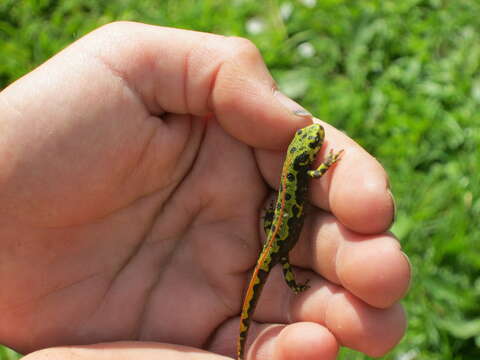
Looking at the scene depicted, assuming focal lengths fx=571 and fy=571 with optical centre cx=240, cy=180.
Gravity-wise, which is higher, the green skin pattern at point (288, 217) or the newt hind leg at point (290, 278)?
the green skin pattern at point (288, 217)

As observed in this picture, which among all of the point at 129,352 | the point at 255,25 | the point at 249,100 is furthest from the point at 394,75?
the point at 129,352

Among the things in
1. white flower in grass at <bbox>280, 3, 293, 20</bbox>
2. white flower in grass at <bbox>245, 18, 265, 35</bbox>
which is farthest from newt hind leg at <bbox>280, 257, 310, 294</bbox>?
white flower in grass at <bbox>280, 3, 293, 20</bbox>

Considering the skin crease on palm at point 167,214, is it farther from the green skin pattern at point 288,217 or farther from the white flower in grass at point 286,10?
the white flower in grass at point 286,10

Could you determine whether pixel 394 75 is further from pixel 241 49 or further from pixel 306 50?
pixel 241 49

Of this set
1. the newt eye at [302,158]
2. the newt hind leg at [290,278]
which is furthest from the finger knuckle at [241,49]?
the newt hind leg at [290,278]

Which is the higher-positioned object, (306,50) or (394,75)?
(306,50)

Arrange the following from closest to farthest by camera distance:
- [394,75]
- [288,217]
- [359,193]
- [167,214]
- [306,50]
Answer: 1. [359,193]
2. [288,217]
3. [167,214]
4. [394,75]
5. [306,50]
